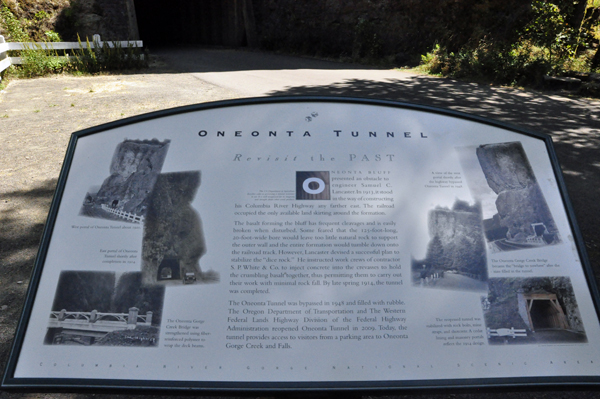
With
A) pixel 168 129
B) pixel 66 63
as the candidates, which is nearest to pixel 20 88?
pixel 66 63

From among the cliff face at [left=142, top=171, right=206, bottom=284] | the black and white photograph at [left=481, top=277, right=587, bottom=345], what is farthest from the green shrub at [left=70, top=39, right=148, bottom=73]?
the black and white photograph at [left=481, top=277, right=587, bottom=345]

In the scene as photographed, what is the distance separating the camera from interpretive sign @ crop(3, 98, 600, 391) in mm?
1690

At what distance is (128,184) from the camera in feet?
6.58

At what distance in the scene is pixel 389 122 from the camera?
2.21 meters

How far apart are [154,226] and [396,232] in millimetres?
993

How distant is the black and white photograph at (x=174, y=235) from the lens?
1.83 m

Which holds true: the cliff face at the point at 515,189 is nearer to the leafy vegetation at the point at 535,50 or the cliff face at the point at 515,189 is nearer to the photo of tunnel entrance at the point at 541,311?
the photo of tunnel entrance at the point at 541,311

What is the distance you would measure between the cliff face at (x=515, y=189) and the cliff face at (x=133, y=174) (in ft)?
4.76

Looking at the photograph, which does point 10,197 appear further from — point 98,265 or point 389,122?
point 389,122

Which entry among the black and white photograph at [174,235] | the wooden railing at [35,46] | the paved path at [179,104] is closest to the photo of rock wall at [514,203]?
the paved path at [179,104]

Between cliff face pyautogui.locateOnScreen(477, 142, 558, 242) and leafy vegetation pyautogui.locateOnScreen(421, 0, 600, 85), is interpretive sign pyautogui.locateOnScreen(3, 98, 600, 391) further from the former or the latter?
leafy vegetation pyautogui.locateOnScreen(421, 0, 600, 85)

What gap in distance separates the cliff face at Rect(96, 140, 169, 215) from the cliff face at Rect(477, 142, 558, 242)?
1451mm

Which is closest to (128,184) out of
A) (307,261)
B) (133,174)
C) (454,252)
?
(133,174)

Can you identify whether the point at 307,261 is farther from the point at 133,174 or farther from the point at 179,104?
the point at 179,104
